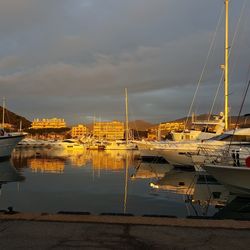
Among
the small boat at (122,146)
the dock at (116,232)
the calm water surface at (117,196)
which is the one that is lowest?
the calm water surface at (117,196)

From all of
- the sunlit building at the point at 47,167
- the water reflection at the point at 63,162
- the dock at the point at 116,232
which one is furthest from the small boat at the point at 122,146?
the dock at the point at 116,232

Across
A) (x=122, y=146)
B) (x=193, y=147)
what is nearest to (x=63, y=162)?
(x=193, y=147)

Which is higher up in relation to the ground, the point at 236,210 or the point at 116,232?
the point at 116,232

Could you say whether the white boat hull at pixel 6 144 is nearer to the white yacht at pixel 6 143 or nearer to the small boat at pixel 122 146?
the white yacht at pixel 6 143

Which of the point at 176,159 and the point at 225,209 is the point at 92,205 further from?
the point at 176,159

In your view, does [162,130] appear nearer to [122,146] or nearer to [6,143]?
[122,146]

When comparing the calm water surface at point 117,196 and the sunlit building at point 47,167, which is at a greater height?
the sunlit building at point 47,167

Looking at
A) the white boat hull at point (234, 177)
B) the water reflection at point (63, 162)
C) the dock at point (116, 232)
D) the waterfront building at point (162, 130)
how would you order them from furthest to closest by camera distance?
the waterfront building at point (162, 130) → the water reflection at point (63, 162) → the white boat hull at point (234, 177) → the dock at point (116, 232)

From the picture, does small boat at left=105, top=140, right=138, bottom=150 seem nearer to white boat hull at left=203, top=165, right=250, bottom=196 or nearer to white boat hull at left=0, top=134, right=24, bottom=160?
white boat hull at left=0, top=134, right=24, bottom=160

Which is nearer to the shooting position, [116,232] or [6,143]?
[116,232]

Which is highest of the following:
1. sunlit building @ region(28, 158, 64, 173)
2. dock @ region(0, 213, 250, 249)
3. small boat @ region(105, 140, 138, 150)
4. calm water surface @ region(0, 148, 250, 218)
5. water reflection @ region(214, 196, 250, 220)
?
small boat @ region(105, 140, 138, 150)

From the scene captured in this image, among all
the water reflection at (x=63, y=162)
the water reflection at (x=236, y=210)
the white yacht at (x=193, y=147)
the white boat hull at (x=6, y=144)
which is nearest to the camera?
the water reflection at (x=236, y=210)

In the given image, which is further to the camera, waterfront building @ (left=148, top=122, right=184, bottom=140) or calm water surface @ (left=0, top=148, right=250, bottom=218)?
waterfront building @ (left=148, top=122, right=184, bottom=140)

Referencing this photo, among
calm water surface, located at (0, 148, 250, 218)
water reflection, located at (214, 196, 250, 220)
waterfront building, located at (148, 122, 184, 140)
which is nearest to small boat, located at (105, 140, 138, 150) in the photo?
waterfront building, located at (148, 122, 184, 140)
